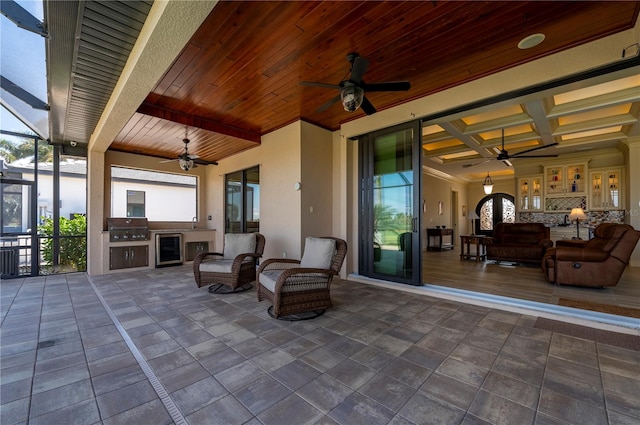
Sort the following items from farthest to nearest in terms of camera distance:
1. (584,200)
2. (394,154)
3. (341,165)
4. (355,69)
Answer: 1. (584,200)
2. (341,165)
3. (394,154)
4. (355,69)

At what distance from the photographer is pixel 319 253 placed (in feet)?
11.4

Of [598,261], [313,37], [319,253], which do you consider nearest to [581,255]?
[598,261]

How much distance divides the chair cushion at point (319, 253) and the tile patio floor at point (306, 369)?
1.93 ft

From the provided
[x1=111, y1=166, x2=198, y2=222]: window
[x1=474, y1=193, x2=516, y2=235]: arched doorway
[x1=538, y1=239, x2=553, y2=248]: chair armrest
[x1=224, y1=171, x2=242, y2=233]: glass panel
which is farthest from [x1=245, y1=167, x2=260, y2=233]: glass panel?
[x1=474, y1=193, x2=516, y2=235]: arched doorway

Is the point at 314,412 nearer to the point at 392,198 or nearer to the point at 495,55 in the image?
the point at 392,198

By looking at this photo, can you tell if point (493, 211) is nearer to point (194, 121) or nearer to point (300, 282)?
point (300, 282)

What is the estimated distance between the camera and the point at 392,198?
446 centimetres

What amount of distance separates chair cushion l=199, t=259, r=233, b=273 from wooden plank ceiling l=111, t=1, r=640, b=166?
250 centimetres

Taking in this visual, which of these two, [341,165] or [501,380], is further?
[341,165]

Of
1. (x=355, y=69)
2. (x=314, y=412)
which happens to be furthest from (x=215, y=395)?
(x=355, y=69)

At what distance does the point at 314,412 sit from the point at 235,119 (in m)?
4.65

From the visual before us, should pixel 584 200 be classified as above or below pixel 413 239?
above

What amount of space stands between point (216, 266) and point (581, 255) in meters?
5.59

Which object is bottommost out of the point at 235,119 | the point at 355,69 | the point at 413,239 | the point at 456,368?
the point at 456,368
